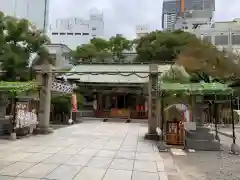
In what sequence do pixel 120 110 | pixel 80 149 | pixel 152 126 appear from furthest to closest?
pixel 120 110 → pixel 152 126 → pixel 80 149

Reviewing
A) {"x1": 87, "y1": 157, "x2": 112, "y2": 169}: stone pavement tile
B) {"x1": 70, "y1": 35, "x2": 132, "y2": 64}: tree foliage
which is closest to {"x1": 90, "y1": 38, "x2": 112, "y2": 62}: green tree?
{"x1": 70, "y1": 35, "x2": 132, "y2": 64}: tree foliage

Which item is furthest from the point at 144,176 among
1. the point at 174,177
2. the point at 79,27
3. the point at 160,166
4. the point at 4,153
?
the point at 79,27

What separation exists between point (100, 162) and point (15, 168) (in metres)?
2.20

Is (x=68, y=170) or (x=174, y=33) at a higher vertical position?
(x=174, y=33)

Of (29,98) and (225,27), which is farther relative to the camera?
(225,27)

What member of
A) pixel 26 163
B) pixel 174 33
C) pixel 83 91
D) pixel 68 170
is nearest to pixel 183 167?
pixel 68 170

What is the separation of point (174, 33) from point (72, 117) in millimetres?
20510

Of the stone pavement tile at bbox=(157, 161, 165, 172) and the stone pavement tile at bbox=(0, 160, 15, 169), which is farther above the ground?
the stone pavement tile at bbox=(0, 160, 15, 169)

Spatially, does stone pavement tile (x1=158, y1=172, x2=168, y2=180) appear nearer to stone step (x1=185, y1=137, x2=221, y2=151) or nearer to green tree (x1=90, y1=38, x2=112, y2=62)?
stone step (x1=185, y1=137, x2=221, y2=151)

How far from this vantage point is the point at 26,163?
6.29 meters

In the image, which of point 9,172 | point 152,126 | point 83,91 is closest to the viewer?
point 9,172

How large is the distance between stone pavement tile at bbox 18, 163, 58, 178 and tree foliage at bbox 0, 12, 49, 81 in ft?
52.3

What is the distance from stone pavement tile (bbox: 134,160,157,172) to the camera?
6197 mm

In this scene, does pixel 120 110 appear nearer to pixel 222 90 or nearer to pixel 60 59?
pixel 222 90
